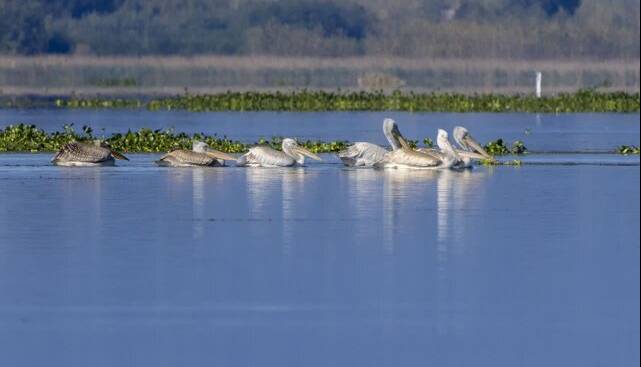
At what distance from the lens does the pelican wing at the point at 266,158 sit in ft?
85.3

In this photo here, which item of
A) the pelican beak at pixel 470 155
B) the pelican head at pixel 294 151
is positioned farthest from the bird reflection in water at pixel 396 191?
the pelican head at pixel 294 151

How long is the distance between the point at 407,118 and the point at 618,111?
9.24m

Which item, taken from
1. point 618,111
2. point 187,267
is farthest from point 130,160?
point 618,111

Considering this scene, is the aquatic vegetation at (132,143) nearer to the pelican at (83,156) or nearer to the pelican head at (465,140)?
the pelican head at (465,140)

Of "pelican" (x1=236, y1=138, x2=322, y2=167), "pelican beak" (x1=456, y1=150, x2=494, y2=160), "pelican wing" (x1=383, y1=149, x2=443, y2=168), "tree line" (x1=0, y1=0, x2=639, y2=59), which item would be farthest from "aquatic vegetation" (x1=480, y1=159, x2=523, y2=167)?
"tree line" (x1=0, y1=0, x2=639, y2=59)

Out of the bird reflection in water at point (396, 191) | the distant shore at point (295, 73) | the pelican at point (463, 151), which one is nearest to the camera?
the bird reflection in water at point (396, 191)

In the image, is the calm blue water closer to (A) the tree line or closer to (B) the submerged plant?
(B) the submerged plant

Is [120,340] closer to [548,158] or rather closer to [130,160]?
[130,160]

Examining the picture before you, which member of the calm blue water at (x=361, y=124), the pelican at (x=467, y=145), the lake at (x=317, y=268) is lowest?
the calm blue water at (x=361, y=124)

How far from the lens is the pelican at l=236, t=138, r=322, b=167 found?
85.3 feet

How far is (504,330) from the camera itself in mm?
11922

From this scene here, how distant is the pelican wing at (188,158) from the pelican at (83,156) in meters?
A: 0.74

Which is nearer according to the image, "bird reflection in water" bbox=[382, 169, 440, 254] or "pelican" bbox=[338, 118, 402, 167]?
"bird reflection in water" bbox=[382, 169, 440, 254]

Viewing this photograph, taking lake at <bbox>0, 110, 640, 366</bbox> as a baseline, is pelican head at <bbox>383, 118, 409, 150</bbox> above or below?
above
